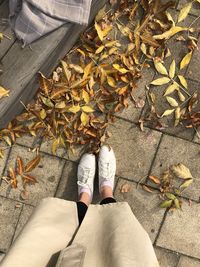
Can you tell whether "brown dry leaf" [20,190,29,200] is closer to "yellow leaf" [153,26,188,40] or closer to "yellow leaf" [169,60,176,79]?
"yellow leaf" [169,60,176,79]

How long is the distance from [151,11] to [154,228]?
5.34ft

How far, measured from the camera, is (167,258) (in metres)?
3.14

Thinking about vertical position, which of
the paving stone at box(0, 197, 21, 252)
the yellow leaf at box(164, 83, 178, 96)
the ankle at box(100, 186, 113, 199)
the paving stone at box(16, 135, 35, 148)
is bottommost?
the paving stone at box(0, 197, 21, 252)

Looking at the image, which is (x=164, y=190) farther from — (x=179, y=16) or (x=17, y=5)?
(x=17, y=5)

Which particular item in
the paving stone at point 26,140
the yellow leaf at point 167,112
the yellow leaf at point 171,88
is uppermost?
the yellow leaf at point 171,88

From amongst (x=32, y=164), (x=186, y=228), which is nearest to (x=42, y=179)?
(x=32, y=164)

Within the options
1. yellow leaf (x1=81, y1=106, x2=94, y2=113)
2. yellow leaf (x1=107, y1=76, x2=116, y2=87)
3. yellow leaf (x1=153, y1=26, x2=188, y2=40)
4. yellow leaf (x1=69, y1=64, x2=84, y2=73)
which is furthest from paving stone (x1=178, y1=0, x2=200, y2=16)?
yellow leaf (x1=81, y1=106, x2=94, y2=113)

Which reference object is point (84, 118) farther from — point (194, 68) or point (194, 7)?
point (194, 7)

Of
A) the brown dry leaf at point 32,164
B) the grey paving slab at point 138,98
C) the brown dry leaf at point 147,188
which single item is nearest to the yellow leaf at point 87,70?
the grey paving slab at point 138,98

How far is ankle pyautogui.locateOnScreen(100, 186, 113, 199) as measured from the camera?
9.84 ft

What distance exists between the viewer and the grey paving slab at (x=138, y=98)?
307cm

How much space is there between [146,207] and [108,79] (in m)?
1.01

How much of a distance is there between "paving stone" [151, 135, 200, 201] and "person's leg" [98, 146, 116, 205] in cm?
36

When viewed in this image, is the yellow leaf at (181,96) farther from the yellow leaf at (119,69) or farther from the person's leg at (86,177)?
the person's leg at (86,177)
